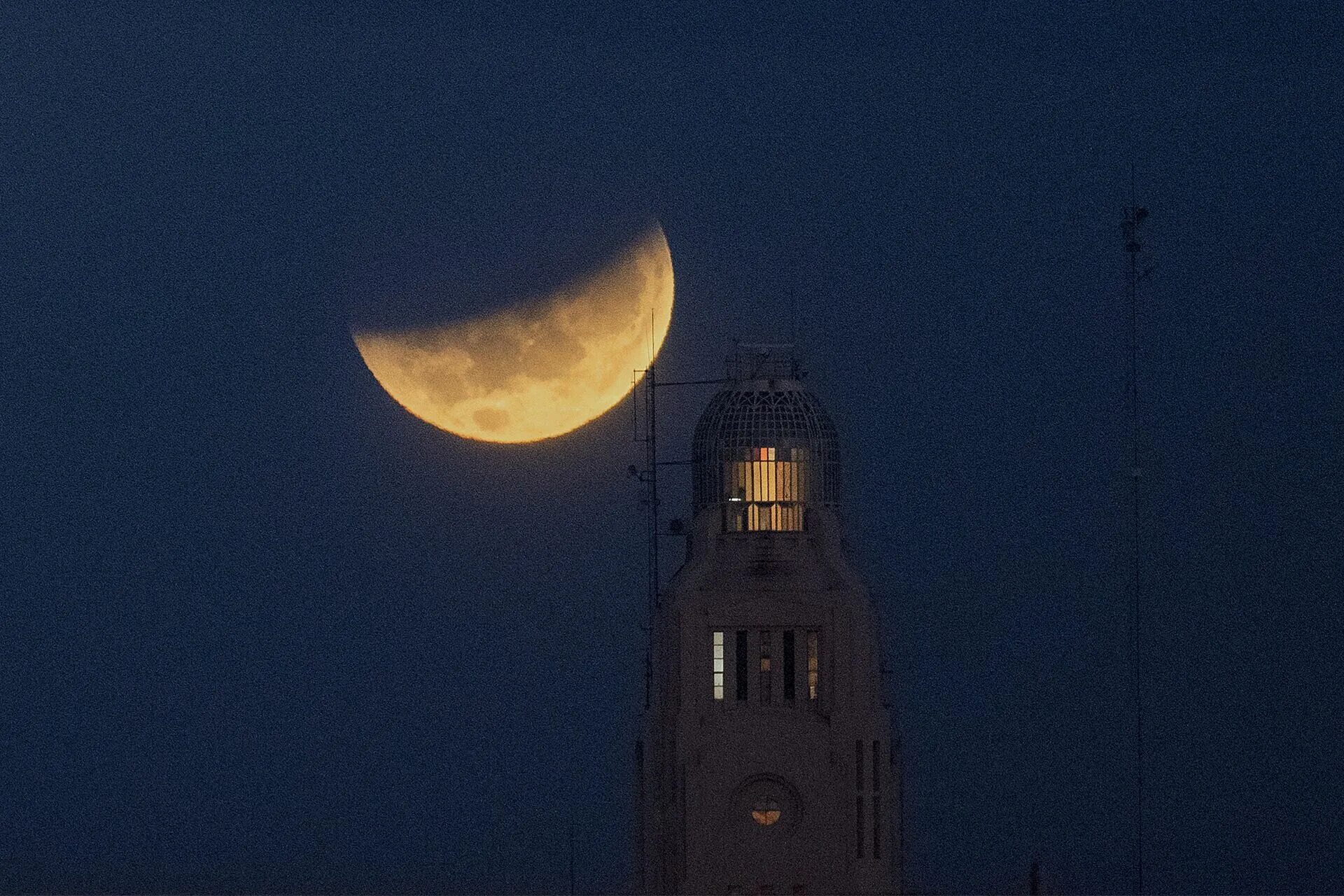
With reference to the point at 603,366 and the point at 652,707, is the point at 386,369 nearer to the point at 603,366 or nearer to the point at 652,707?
the point at 603,366

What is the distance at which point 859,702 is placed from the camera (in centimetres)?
7350

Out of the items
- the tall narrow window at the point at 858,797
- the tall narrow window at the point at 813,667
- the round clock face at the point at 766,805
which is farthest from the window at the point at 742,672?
the tall narrow window at the point at 858,797

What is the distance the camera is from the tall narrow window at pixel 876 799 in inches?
2904

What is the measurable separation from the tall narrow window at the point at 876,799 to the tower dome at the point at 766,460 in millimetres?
5899

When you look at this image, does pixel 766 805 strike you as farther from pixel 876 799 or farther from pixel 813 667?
pixel 813 667

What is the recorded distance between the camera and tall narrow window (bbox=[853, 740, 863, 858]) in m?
73.1

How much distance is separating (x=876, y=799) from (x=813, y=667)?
141 inches

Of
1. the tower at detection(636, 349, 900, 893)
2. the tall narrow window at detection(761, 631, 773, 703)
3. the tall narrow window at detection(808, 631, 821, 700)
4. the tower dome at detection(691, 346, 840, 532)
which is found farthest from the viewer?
the tower dome at detection(691, 346, 840, 532)

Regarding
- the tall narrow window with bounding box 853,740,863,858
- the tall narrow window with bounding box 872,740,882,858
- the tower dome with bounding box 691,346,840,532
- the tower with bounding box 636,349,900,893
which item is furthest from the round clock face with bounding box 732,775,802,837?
the tower dome with bounding box 691,346,840,532

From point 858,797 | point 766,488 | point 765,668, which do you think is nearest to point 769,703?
point 765,668

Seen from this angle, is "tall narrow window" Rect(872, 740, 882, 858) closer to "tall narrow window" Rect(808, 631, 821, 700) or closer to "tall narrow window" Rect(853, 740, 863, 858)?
"tall narrow window" Rect(853, 740, 863, 858)

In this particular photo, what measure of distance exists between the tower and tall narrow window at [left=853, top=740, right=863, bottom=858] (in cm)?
4

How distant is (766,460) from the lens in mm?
75750

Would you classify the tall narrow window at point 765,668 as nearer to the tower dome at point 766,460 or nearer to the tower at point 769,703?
the tower at point 769,703
